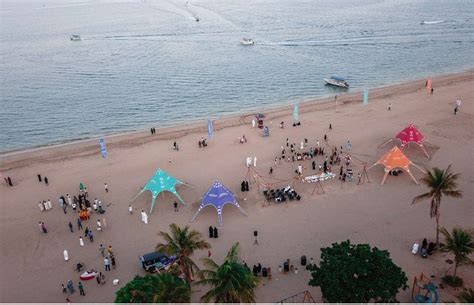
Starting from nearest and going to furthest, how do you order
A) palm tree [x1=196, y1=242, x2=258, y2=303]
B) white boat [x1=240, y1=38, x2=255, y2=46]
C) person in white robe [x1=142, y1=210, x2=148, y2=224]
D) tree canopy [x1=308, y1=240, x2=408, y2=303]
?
palm tree [x1=196, y1=242, x2=258, y2=303] < tree canopy [x1=308, y1=240, x2=408, y2=303] < person in white robe [x1=142, y1=210, x2=148, y2=224] < white boat [x1=240, y1=38, x2=255, y2=46]

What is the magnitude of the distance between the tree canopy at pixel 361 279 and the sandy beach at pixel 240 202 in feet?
12.3

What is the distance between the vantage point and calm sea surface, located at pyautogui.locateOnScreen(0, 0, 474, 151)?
2304 inches

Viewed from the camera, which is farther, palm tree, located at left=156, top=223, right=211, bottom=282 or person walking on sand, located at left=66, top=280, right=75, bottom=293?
person walking on sand, located at left=66, top=280, right=75, bottom=293

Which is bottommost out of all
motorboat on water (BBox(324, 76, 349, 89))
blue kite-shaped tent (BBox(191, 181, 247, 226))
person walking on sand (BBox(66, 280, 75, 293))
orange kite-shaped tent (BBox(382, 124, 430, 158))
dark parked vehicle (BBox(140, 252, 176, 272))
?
person walking on sand (BBox(66, 280, 75, 293))

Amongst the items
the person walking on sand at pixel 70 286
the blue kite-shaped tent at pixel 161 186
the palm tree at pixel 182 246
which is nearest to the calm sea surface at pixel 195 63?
the blue kite-shaped tent at pixel 161 186

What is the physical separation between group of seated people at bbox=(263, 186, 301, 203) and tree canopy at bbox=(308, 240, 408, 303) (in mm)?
12294

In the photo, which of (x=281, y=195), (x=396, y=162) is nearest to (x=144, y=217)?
(x=281, y=195)

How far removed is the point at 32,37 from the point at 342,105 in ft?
344

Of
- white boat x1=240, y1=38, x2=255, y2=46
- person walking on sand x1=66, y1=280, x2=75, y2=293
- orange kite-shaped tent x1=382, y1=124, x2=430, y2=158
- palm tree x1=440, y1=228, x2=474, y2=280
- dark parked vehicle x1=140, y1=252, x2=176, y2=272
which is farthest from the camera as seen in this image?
white boat x1=240, y1=38, x2=255, y2=46

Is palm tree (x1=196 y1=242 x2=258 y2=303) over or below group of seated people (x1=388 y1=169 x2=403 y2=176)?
over

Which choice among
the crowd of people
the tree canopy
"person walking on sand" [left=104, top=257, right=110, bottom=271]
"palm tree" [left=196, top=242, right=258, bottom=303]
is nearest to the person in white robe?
the crowd of people

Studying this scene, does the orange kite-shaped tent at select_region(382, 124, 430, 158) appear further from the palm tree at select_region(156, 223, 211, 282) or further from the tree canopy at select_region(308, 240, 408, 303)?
the palm tree at select_region(156, 223, 211, 282)

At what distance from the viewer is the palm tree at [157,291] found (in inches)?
628

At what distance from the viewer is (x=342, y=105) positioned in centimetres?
5503
